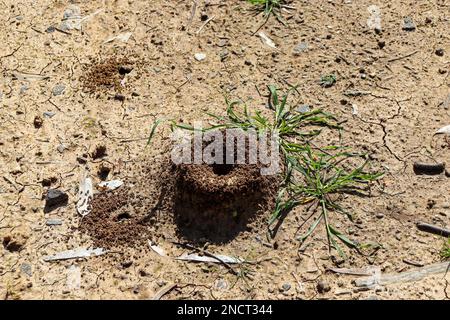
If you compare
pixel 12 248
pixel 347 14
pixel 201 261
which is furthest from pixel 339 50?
pixel 12 248

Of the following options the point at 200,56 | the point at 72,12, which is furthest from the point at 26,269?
the point at 72,12

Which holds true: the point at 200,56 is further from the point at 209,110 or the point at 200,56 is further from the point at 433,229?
the point at 433,229

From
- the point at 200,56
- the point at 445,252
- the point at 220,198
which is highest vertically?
the point at 200,56


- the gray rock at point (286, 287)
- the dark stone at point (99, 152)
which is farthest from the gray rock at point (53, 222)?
the gray rock at point (286, 287)

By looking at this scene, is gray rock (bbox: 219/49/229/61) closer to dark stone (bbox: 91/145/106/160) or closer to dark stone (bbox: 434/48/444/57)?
dark stone (bbox: 91/145/106/160)

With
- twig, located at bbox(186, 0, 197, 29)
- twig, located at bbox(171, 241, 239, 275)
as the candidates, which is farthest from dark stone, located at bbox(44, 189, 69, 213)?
twig, located at bbox(186, 0, 197, 29)

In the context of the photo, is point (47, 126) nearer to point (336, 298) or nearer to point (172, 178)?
point (172, 178)

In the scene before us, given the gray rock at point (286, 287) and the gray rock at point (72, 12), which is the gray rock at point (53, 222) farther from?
the gray rock at point (72, 12)
